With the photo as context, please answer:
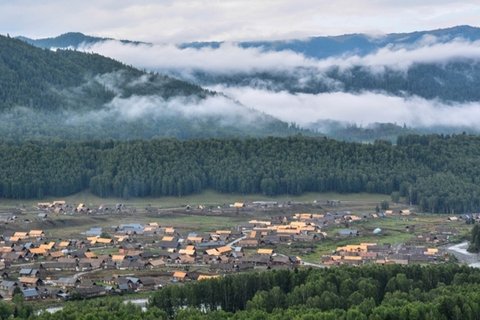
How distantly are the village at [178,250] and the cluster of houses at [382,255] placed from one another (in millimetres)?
112

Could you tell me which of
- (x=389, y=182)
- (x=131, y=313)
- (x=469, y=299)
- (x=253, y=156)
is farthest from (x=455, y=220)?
(x=131, y=313)

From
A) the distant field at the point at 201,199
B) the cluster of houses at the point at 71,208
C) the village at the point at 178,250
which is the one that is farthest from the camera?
the distant field at the point at 201,199

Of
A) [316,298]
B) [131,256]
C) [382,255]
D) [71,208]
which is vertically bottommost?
[382,255]

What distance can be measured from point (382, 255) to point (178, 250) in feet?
77.3

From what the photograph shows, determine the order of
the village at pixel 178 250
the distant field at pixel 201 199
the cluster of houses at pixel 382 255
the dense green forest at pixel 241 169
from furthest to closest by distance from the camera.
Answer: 1. the dense green forest at pixel 241 169
2. the distant field at pixel 201 199
3. the cluster of houses at pixel 382 255
4. the village at pixel 178 250

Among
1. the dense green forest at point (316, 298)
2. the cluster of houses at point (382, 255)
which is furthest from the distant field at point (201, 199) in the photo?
the dense green forest at point (316, 298)

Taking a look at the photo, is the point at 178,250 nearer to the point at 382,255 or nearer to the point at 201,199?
the point at 382,255

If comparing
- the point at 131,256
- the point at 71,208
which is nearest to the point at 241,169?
the point at 71,208

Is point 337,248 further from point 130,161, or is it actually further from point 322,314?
point 130,161

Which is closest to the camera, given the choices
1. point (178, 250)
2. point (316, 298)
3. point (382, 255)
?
point (316, 298)

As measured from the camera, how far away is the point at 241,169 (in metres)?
171

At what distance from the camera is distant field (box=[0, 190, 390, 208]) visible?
158875 mm

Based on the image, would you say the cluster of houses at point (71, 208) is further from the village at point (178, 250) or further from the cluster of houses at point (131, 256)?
the cluster of houses at point (131, 256)

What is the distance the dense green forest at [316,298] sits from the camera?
2618 inches
